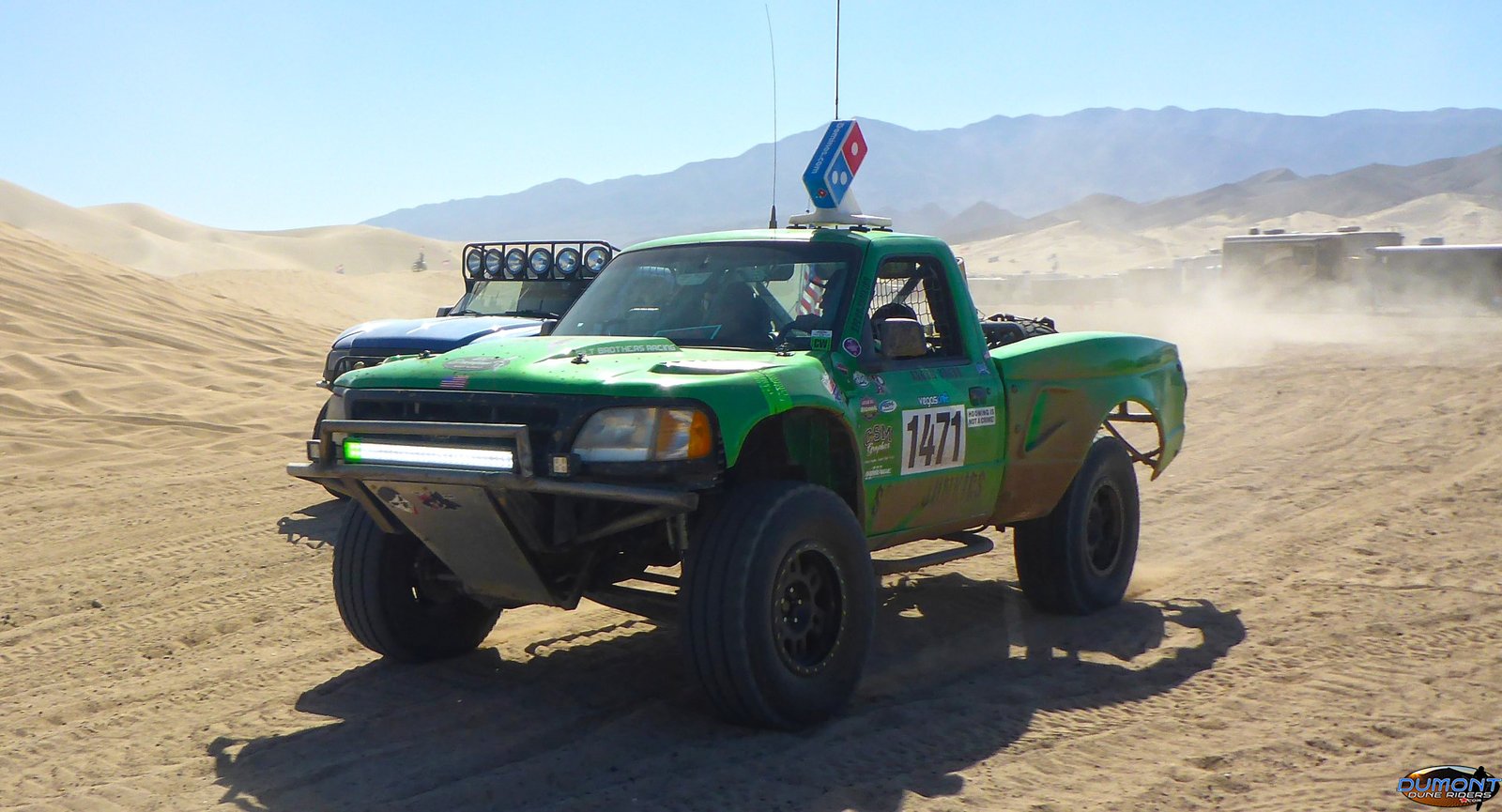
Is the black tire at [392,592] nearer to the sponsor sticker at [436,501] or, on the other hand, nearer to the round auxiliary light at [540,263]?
the sponsor sticker at [436,501]

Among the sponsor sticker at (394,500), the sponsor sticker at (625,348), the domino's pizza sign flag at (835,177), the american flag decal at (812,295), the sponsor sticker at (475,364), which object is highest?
the domino's pizza sign flag at (835,177)

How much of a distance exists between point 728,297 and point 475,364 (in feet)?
3.93

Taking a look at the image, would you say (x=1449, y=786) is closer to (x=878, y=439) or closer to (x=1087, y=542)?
(x=878, y=439)

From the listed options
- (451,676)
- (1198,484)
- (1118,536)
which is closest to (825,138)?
(1118,536)

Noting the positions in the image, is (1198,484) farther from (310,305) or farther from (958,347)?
A: (310,305)

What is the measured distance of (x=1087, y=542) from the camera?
6957mm

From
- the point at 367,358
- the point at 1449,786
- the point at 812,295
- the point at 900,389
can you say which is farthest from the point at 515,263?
the point at 1449,786

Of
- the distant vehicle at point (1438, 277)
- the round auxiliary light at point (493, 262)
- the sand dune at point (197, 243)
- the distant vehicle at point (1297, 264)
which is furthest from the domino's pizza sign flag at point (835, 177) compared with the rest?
the sand dune at point (197, 243)

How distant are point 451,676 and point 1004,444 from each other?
269 centimetres

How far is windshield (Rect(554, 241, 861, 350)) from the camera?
5613 mm

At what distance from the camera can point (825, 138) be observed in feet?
24.3

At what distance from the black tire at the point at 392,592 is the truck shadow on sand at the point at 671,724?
0.50 feet

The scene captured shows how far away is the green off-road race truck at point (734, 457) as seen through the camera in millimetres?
4656

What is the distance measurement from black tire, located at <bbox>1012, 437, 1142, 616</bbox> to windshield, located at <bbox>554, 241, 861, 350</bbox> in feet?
6.19
